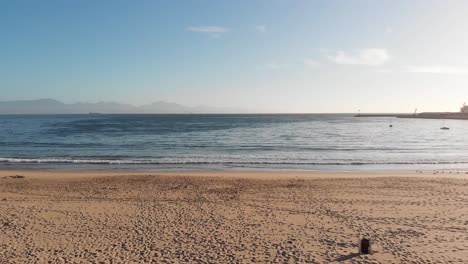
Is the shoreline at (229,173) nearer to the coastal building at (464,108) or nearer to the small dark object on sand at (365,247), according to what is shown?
the small dark object on sand at (365,247)

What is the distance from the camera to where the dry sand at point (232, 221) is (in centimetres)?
811

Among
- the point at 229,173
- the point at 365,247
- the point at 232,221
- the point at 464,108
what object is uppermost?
the point at 464,108

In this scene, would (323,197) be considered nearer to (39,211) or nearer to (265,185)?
(265,185)

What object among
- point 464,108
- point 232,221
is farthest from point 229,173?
point 464,108

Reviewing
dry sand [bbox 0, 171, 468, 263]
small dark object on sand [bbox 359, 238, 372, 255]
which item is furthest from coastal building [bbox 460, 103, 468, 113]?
small dark object on sand [bbox 359, 238, 372, 255]

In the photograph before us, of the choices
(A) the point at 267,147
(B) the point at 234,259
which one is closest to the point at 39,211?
(B) the point at 234,259

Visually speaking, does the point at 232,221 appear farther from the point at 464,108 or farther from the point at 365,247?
the point at 464,108

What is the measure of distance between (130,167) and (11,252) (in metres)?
15.9

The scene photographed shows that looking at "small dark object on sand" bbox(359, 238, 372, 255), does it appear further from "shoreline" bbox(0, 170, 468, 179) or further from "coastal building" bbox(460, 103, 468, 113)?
"coastal building" bbox(460, 103, 468, 113)

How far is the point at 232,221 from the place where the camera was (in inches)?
415

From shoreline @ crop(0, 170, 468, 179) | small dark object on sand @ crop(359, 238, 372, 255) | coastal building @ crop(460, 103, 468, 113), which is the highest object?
coastal building @ crop(460, 103, 468, 113)

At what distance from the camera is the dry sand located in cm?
811

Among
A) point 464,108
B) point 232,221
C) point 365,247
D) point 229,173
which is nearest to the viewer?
point 365,247

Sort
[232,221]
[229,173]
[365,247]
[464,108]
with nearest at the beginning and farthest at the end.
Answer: [365,247] < [232,221] < [229,173] < [464,108]
